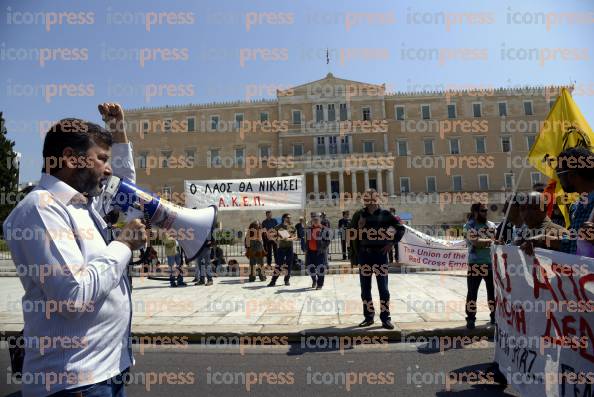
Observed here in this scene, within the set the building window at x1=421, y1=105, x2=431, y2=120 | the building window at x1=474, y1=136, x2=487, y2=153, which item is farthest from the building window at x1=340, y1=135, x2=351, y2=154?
the building window at x1=474, y1=136, x2=487, y2=153

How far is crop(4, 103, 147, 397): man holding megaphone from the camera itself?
5.01 feet

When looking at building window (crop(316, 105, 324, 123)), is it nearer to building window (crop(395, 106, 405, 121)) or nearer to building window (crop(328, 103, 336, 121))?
building window (crop(328, 103, 336, 121))

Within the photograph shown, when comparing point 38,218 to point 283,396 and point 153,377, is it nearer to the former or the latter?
point 283,396

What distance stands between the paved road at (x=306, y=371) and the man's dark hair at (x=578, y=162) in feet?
7.20

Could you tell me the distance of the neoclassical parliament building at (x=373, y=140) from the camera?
5394 centimetres

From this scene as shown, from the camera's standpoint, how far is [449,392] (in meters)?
3.91

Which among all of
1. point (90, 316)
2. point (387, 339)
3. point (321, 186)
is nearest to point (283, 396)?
point (387, 339)

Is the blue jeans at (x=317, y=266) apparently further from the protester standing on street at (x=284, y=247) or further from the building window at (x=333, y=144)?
the building window at (x=333, y=144)

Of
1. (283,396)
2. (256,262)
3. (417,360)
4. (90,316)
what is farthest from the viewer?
(256,262)

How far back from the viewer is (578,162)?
11.2 feet

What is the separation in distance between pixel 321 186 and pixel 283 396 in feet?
169

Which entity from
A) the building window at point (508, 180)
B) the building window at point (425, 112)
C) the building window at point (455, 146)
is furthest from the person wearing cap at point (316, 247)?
the building window at point (508, 180)

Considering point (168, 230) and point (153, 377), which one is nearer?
point (168, 230)

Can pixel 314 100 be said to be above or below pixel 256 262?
above
